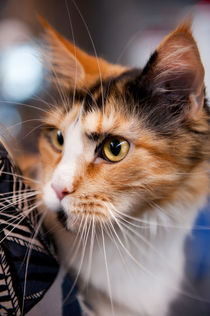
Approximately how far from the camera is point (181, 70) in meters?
0.51

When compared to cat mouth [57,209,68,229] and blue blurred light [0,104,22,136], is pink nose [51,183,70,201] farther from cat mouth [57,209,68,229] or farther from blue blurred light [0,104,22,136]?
blue blurred light [0,104,22,136]

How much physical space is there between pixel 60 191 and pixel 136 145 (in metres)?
0.16

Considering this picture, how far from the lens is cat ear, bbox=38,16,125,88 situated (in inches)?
25.2

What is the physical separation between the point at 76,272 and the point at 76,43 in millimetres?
481

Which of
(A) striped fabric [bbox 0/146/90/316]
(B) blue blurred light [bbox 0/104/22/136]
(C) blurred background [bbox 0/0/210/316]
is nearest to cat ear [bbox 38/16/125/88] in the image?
(C) blurred background [bbox 0/0/210/316]

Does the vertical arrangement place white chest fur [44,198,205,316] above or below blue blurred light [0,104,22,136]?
below

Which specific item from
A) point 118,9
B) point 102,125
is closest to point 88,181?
point 102,125

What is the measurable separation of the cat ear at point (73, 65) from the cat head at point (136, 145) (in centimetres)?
10

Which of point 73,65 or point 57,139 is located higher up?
point 73,65

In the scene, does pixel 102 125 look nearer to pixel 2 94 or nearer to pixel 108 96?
pixel 108 96

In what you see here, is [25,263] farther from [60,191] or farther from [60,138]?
[60,138]

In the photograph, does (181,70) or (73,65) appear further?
(73,65)

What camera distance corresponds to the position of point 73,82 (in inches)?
26.7

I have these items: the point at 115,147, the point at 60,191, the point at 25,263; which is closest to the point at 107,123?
the point at 115,147
